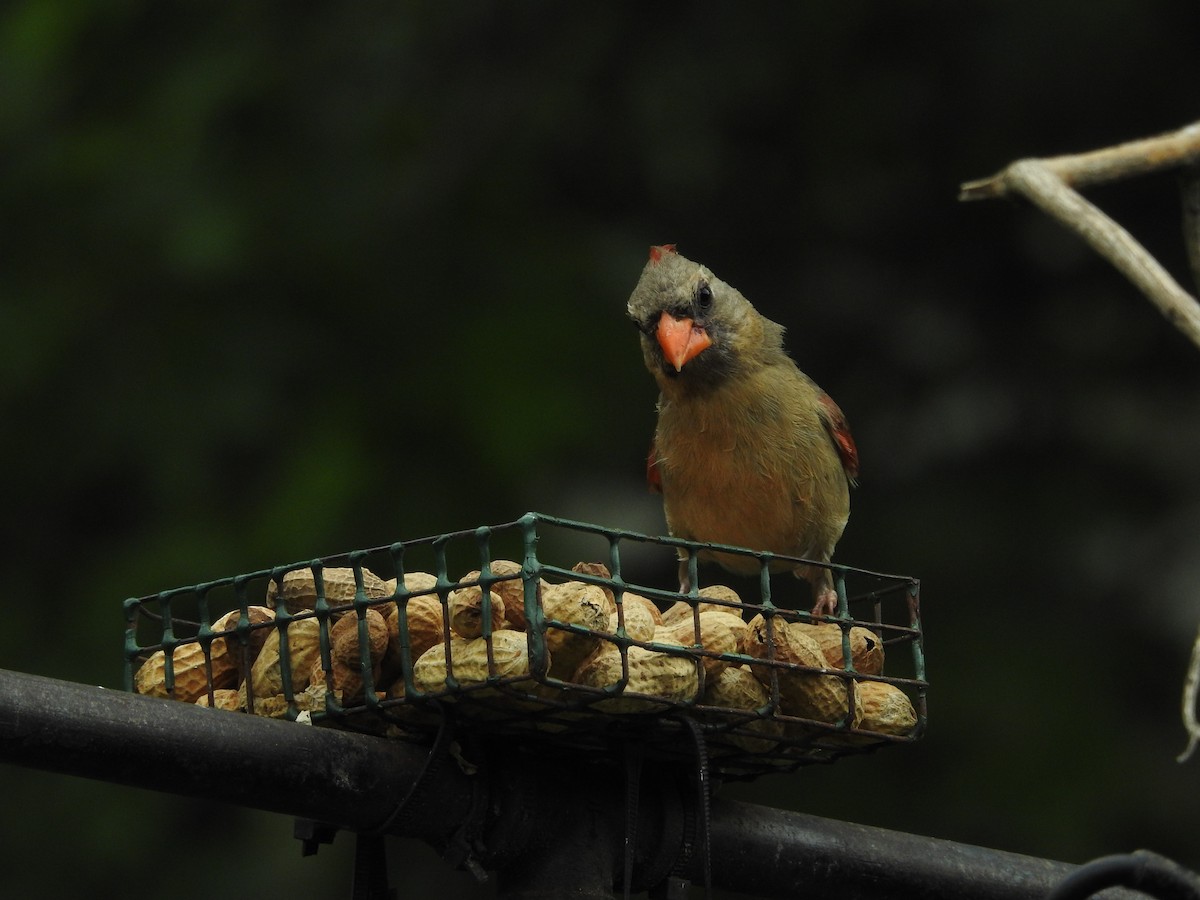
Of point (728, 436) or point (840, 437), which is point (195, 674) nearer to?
point (728, 436)

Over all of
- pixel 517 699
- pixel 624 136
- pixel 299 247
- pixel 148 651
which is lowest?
pixel 517 699

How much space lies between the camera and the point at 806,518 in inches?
159

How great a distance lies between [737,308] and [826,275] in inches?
120

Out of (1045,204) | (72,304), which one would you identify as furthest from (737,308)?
(72,304)

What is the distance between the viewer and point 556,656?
2.35 meters

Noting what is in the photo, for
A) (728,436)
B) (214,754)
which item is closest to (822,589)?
(728,436)

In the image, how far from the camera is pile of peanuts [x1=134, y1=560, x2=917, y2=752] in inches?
92.7

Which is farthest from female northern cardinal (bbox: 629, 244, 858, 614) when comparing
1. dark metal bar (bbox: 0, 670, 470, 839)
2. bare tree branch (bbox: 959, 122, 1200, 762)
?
dark metal bar (bbox: 0, 670, 470, 839)

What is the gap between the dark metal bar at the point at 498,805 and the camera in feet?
7.02

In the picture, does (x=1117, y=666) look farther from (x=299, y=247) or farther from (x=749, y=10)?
(x=299, y=247)

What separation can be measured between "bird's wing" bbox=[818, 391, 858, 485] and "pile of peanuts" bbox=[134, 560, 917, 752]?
148 cm

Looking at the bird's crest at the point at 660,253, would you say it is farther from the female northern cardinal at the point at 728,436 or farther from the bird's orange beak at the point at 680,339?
the bird's orange beak at the point at 680,339

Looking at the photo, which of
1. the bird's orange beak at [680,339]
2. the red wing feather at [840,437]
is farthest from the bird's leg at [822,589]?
the bird's orange beak at [680,339]

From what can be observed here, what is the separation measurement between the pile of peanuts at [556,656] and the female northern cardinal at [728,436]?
1243mm
